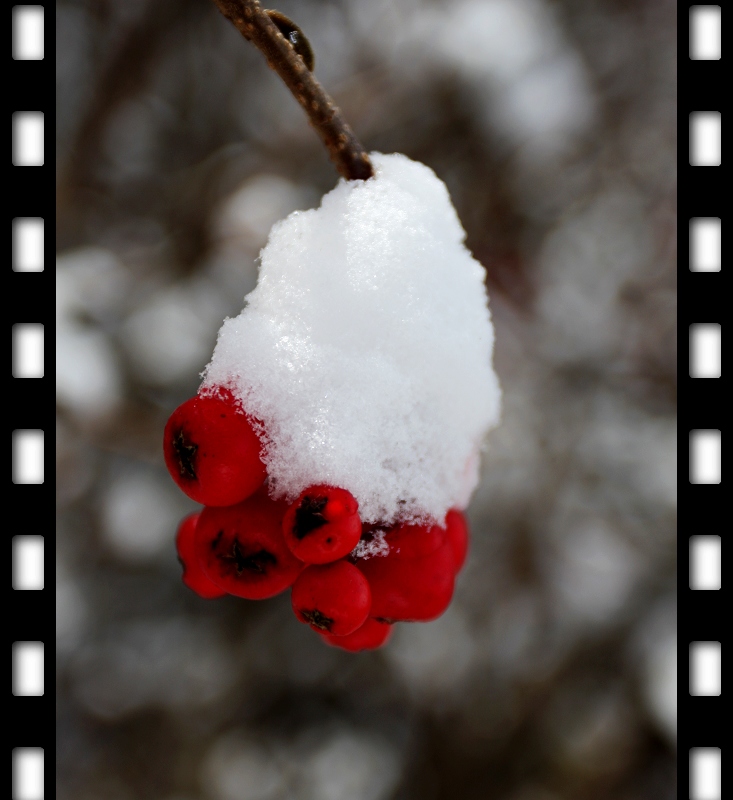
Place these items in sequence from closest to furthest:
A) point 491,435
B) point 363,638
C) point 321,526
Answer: point 321,526 < point 363,638 < point 491,435

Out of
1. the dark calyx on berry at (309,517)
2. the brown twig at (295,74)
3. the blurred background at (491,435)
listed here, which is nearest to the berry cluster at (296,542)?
the dark calyx on berry at (309,517)

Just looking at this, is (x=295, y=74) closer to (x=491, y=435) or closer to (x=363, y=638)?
(x=363, y=638)

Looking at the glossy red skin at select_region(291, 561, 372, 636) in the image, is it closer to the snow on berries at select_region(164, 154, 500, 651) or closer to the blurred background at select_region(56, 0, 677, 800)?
the snow on berries at select_region(164, 154, 500, 651)

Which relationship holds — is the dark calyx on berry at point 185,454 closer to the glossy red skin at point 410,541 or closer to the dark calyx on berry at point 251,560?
the dark calyx on berry at point 251,560

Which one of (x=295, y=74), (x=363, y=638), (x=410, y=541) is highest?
(x=295, y=74)

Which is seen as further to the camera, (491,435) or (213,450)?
(491,435)

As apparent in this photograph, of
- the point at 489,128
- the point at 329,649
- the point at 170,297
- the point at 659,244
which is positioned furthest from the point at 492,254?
the point at 329,649

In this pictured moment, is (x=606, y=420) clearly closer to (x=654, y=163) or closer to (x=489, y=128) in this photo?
(x=654, y=163)

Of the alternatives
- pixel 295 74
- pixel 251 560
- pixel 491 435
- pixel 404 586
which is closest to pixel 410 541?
pixel 404 586
